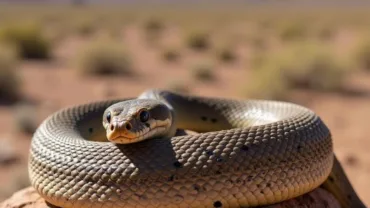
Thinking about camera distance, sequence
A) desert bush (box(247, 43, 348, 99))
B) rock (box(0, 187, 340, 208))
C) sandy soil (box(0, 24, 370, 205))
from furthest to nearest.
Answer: desert bush (box(247, 43, 348, 99))
sandy soil (box(0, 24, 370, 205))
rock (box(0, 187, 340, 208))

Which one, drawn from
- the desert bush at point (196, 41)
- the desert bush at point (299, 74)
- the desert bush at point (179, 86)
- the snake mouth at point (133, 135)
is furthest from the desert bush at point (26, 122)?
the desert bush at point (196, 41)

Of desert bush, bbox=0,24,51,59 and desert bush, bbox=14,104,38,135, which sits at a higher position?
desert bush, bbox=14,104,38,135

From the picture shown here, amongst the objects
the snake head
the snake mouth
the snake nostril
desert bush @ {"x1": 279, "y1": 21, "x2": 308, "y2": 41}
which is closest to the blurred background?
the snake head

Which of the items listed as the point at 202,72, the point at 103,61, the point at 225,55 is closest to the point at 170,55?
the point at 225,55

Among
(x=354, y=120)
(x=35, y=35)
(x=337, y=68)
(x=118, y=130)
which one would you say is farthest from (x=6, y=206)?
(x=35, y=35)

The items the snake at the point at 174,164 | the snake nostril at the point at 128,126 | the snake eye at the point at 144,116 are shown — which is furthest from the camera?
the snake eye at the point at 144,116

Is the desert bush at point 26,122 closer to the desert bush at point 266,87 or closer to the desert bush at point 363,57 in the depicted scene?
the desert bush at point 266,87

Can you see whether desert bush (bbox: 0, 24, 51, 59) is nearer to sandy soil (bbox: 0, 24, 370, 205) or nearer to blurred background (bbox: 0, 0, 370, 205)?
blurred background (bbox: 0, 0, 370, 205)
